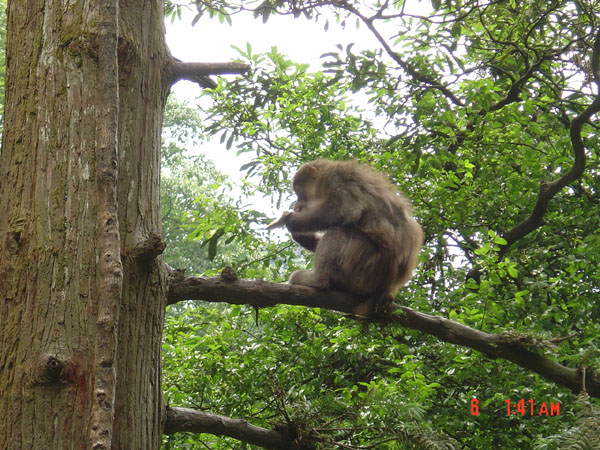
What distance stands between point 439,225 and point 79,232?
492cm

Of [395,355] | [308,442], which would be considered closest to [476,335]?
[308,442]

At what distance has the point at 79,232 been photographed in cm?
230

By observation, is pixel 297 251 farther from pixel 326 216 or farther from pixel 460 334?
pixel 460 334

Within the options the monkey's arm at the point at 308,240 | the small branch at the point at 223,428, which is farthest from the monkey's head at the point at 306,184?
the small branch at the point at 223,428

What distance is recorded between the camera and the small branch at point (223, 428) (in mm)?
3238

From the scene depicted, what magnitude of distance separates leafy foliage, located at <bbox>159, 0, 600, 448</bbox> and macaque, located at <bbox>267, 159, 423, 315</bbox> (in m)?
0.42

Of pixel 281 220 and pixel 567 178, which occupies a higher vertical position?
pixel 567 178

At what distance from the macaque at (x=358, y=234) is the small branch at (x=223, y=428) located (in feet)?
3.67

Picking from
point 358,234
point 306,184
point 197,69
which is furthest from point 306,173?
point 197,69

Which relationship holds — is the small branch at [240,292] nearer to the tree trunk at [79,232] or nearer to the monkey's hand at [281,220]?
the tree trunk at [79,232]

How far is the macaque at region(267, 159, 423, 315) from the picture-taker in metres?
4.59
